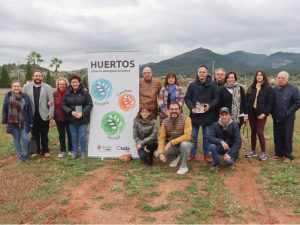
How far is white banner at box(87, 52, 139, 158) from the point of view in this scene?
905 centimetres

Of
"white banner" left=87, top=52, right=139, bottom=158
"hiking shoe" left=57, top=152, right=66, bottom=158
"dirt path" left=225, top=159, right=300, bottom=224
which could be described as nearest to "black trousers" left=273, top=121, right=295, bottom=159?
"dirt path" left=225, top=159, right=300, bottom=224

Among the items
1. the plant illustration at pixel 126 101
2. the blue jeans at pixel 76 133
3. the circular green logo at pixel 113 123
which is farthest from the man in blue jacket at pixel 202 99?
the blue jeans at pixel 76 133

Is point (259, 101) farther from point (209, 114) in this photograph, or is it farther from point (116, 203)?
point (116, 203)

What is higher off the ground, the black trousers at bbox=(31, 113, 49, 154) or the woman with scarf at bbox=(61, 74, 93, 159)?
the woman with scarf at bbox=(61, 74, 93, 159)

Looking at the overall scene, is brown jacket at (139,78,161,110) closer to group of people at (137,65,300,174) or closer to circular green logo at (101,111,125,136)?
group of people at (137,65,300,174)


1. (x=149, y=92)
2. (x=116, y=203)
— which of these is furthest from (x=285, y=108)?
(x=116, y=203)

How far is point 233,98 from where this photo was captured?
8797 mm

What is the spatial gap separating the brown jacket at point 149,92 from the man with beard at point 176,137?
31.7 inches

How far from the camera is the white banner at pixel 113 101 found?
29.7ft

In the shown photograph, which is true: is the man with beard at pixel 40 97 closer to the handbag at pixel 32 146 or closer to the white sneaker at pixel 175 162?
the handbag at pixel 32 146

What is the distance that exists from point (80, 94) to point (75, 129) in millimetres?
838

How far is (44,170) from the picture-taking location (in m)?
8.30

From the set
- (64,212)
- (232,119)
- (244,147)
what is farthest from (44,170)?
(244,147)

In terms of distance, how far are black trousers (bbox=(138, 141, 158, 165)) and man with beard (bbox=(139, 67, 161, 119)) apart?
3.03 ft
